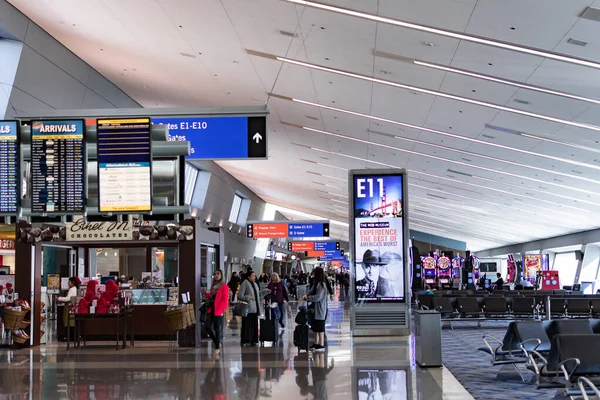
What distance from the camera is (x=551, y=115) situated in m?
15.8

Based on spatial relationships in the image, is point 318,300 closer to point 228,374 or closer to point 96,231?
point 228,374

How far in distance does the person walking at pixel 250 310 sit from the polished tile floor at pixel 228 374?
30 centimetres

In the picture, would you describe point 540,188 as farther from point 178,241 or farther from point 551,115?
point 178,241

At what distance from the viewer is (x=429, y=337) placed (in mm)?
10719

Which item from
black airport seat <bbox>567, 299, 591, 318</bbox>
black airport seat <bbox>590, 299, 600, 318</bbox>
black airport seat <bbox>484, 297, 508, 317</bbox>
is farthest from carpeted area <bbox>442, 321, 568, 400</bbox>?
black airport seat <bbox>590, 299, 600, 318</bbox>

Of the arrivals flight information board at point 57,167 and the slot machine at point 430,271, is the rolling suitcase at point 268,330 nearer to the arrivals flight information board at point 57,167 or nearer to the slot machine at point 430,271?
the arrivals flight information board at point 57,167

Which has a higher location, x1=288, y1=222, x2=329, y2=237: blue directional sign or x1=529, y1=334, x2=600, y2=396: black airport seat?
x1=288, y1=222, x2=329, y2=237: blue directional sign

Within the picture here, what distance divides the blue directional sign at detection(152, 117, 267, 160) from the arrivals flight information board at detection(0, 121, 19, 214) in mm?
2069

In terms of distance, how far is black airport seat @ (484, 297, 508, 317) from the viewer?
781 inches

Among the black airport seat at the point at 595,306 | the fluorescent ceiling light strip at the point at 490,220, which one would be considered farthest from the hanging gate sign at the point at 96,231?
the fluorescent ceiling light strip at the point at 490,220

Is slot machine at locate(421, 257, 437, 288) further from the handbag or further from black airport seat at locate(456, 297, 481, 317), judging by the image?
the handbag

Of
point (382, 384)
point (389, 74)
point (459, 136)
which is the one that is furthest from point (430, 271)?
point (382, 384)

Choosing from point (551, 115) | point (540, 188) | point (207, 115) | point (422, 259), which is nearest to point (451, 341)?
point (551, 115)

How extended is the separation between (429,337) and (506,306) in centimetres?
1020
